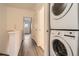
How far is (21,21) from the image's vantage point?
132 cm

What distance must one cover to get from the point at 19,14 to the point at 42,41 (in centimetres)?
39

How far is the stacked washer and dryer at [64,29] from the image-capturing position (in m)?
1.18

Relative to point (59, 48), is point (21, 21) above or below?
above

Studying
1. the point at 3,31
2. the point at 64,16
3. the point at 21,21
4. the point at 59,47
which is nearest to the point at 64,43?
the point at 59,47

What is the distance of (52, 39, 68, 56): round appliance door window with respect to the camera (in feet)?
4.15

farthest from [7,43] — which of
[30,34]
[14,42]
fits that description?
[30,34]

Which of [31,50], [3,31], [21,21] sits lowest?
[31,50]

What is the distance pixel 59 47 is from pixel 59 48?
0.01 m

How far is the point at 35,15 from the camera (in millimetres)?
1311

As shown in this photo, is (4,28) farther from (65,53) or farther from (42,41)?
(65,53)

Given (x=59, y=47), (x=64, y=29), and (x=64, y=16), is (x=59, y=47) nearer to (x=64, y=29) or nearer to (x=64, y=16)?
(x=64, y=29)

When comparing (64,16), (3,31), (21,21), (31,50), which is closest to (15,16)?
(21,21)

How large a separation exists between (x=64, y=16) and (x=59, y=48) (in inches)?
14.2

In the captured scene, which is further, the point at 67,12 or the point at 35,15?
the point at 35,15
